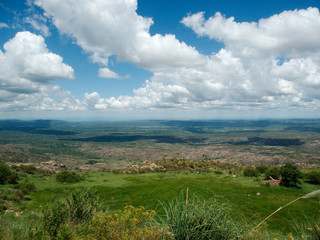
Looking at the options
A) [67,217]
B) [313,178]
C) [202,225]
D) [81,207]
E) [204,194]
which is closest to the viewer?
[202,225]

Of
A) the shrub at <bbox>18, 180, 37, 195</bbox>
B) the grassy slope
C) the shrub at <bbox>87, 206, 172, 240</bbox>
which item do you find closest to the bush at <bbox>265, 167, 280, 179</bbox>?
the grassy slope

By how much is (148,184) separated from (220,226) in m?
20.9

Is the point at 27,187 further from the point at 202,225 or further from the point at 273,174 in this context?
the point at 273,174

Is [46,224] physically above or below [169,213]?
below

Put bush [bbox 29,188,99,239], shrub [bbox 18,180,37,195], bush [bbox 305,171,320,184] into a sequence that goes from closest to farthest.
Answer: bush [bbox 29,188,99,239]
shrub [bbox 18,180,37,195]
bush [bbox 305,171,320,184]

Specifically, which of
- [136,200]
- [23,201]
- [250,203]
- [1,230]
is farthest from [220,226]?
[23,201]

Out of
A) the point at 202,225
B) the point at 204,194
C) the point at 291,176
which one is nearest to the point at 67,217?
the point at 202,225

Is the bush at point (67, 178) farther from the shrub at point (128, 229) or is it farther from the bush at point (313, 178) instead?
the bush at point (313, 178)

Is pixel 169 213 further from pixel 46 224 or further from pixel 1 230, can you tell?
pixel 1 230

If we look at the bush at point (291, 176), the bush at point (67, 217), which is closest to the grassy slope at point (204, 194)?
the bush at point (291, 176)

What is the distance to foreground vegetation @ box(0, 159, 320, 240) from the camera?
2.96 m

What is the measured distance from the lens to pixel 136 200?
57.3 feet

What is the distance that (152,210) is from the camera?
3879 mm

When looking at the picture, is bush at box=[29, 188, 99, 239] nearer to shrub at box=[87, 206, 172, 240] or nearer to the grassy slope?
shrub at box=[87, 206, 172, 240]
